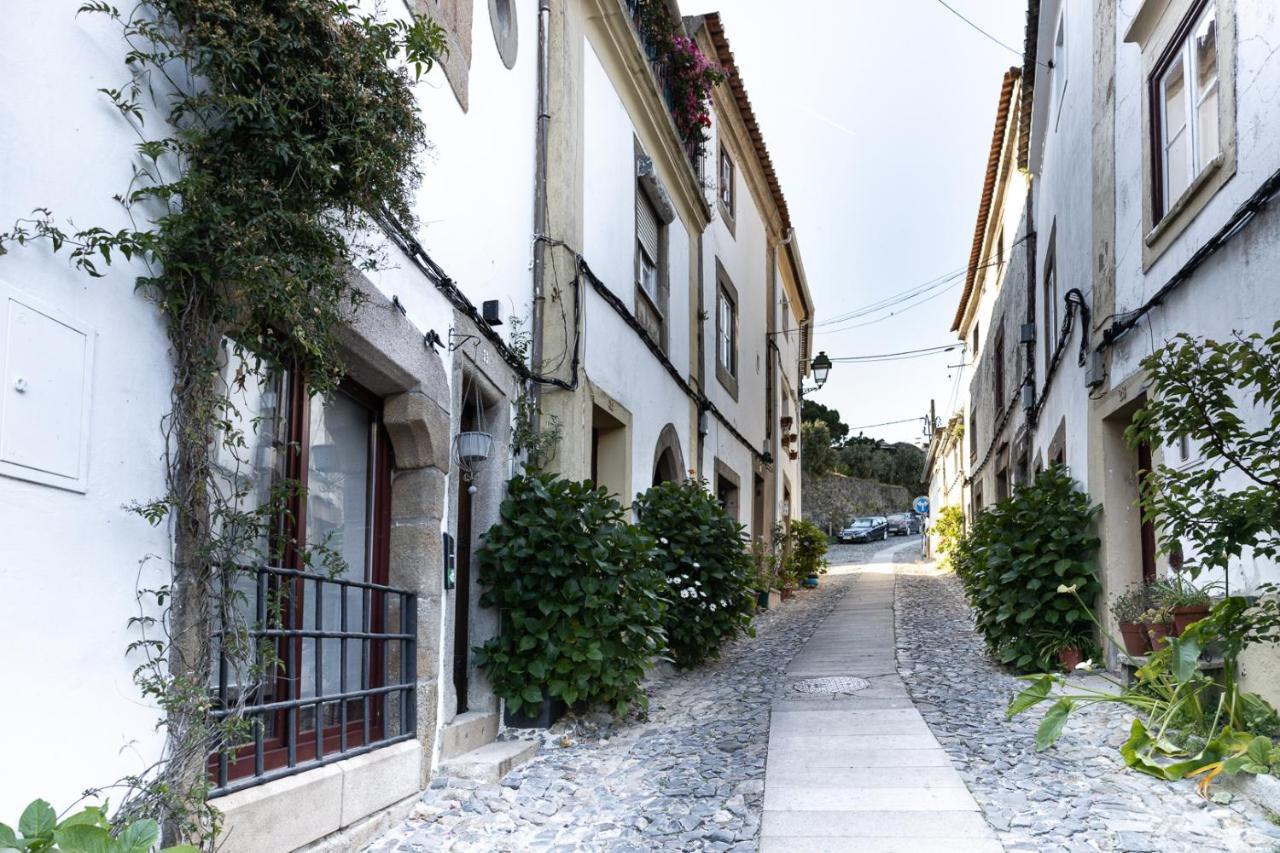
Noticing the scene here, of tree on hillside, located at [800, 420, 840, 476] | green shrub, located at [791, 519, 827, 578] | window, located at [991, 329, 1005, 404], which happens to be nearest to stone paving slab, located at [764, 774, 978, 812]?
window, located at [991, 329, 1005, 404]

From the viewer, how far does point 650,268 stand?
33.3 ft

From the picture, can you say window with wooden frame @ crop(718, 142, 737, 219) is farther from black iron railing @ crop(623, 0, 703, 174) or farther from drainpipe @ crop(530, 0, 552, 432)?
drainpipe @ crop(530, 0, 552, 432)

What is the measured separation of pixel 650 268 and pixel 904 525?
3412cm

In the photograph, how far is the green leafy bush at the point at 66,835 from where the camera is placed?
7.55ft

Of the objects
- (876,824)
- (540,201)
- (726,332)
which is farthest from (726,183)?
(876,824)

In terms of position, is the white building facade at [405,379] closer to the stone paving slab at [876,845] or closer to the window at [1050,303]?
the stone paving slab at [876,845]

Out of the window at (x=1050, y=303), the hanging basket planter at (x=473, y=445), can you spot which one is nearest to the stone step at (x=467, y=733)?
the hanging basket planter at (x=473, y=445)

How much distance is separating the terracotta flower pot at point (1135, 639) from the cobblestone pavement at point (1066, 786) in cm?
44

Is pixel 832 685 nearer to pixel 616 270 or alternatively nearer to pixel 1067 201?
pixel 616 270

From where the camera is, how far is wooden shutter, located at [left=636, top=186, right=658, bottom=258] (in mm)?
9664

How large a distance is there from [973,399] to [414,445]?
1875cm

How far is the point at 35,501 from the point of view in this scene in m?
2.57

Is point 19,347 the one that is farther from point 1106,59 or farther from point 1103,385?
point 1106,59

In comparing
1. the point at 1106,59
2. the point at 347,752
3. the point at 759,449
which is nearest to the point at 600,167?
the point at 1106,59
